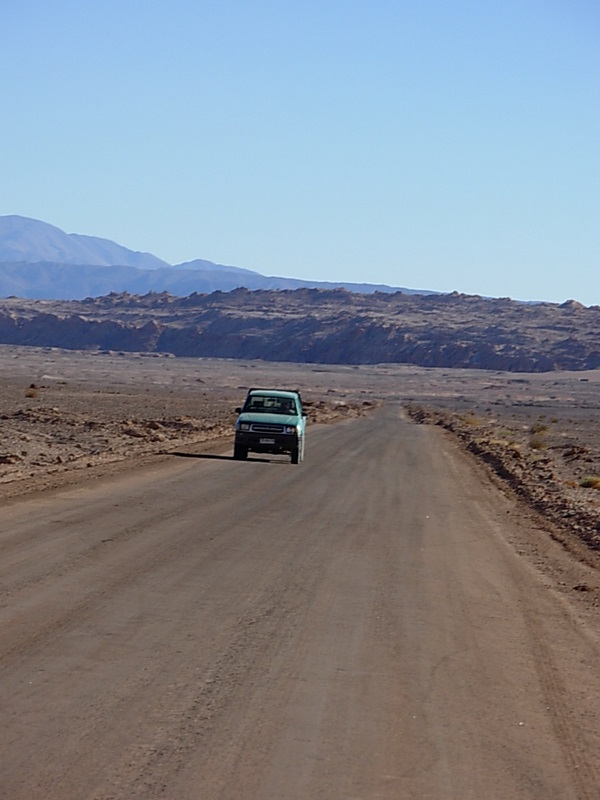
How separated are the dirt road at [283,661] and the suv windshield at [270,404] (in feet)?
39.9

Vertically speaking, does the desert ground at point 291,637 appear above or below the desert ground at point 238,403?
above

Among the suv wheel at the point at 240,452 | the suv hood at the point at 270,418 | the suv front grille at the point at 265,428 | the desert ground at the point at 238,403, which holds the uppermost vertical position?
the suv hood at the point at 270,418

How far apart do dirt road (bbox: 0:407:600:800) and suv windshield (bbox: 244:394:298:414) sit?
12164mm

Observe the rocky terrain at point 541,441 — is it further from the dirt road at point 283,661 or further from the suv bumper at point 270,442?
the suv bumper at point 270,442

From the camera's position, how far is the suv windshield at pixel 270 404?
29334mm

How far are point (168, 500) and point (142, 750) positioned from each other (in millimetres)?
12489

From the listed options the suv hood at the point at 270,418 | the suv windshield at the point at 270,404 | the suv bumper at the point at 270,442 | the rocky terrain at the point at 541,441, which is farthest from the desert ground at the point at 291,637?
the suv windshield at the point at 270,404

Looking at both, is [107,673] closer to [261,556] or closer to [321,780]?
[321,780]

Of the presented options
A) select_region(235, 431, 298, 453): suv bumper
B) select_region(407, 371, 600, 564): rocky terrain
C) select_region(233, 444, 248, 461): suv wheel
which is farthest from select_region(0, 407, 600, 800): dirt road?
select_region(233, 444, 248, 461): suv wheel

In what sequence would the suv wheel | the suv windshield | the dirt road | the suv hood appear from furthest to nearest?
1. the suv windshield
2. the suv wheel
3. the suv hood
4. the dirt road

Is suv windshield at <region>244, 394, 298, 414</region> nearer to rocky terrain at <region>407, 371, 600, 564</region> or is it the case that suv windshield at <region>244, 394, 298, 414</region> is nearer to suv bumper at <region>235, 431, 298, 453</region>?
suv bumper at <region>235, 431, 298, 453</region>

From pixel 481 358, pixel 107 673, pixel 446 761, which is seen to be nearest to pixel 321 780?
pixel 446 761

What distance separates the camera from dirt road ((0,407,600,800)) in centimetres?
607

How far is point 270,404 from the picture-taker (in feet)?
97.1
